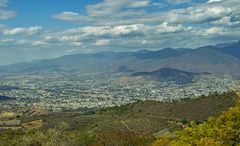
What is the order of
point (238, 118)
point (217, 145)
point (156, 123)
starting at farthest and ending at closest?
1. point (156, 123)
2. point (238, 118)
3. point (217, 145)

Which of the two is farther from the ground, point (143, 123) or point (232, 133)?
point (232, 133)

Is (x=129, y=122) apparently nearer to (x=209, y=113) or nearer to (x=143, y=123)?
(x=143, y=123)

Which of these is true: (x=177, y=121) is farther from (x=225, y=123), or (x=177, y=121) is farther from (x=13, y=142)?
(x=225, y=123)

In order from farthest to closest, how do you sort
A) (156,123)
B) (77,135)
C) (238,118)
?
(156,123), (77,135), (238,118)

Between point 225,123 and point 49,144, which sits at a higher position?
point 225,123

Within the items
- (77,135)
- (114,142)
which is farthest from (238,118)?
(77,135)

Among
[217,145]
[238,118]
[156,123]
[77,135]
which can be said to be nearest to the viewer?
[217,145]

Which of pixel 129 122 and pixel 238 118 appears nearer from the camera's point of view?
pixel 238 118

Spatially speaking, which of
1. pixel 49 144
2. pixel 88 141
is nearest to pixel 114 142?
pixel 88 141

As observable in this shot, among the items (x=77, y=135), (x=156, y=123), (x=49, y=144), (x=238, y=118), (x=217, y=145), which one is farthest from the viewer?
(x=156, y=123)
